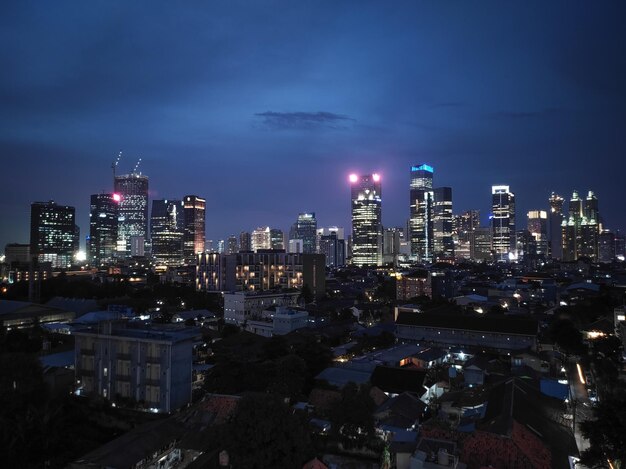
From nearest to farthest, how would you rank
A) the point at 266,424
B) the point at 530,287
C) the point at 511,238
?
the point at 266,424
the point at 530,287
the point at 511,238

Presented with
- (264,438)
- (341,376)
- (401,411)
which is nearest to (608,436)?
(401,411)

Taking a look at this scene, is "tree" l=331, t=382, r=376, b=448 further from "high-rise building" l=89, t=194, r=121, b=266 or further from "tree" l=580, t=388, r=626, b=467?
"high-rise building" l=89, t=194, r=121, b=266

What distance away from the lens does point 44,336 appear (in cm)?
2217

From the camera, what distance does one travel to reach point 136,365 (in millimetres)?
14742

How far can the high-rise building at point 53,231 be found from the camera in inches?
3324

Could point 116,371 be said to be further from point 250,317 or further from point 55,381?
point 250,317

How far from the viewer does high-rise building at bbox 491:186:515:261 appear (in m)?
120

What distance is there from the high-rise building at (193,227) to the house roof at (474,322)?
8362 centimetres

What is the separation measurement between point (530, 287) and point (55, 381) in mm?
38333

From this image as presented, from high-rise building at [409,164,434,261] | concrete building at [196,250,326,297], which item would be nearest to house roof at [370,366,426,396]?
concrete building at [196,250,326,297]

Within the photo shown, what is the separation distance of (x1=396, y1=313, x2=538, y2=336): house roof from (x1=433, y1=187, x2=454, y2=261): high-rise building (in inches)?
3848

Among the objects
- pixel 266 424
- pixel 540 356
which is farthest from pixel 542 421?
pixel 540 356

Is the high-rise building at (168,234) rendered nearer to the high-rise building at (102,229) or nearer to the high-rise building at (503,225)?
the high-rise building at (102,229)

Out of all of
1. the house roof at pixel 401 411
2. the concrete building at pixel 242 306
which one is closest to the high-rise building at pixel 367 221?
the concrete building at pixel 242 306
